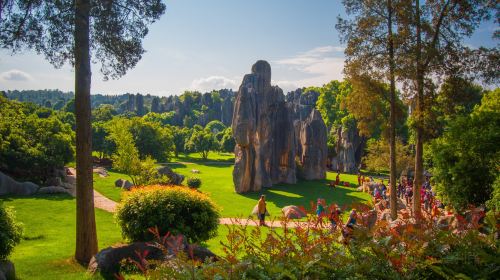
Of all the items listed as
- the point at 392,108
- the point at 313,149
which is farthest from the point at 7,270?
Result: the point at 313,149

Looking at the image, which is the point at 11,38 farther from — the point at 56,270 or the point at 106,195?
the point at 106,195

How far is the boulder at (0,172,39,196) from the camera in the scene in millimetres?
27875

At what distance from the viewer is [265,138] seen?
133ft

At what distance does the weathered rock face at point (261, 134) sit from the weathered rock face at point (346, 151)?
16.4m

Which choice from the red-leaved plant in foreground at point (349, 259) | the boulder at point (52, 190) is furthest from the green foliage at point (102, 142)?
the red-leaved plant in foreground at point (349, 259)

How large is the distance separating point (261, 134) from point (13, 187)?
22466 mm

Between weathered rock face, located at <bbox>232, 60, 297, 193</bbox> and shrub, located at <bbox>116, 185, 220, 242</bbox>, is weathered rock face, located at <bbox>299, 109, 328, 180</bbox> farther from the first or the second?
shrub, located at <bbox>116, 185, 220, 242</bbox>

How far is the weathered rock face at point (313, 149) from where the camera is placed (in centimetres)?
4700

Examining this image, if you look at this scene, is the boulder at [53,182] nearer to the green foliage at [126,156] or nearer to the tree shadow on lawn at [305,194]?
the green foliage at [126,156]

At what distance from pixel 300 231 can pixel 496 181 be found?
9895 mm

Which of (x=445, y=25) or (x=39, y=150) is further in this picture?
(x=39, y=150)

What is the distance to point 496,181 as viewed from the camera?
11977mm

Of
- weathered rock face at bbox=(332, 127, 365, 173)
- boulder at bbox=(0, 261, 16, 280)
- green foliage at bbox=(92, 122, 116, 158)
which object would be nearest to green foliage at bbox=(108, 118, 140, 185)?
green foliage at bbox=(92, 122, 116, 158)

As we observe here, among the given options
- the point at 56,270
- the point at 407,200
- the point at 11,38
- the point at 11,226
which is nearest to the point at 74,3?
the point at 11,38
